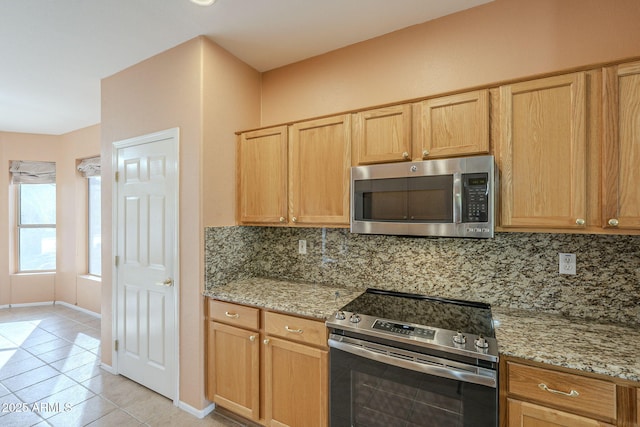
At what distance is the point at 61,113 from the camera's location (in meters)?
3.78

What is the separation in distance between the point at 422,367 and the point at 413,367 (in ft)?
0.14

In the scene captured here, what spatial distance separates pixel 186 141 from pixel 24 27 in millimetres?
1275

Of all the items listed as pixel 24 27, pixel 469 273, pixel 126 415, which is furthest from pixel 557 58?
pixel 126 415

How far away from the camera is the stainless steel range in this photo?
51.4 inches

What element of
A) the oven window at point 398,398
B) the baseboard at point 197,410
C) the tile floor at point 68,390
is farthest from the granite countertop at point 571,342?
the baseboard at point 197,410

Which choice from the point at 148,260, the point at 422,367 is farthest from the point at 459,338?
the point at 148,260

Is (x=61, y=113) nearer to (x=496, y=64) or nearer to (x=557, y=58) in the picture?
(x=496, y=64)

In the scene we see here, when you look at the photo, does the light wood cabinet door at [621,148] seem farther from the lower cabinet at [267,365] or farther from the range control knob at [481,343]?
the lower cabinet at [267,365]

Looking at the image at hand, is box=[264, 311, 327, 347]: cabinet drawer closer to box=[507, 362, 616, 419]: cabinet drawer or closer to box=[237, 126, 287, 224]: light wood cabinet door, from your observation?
box=[237, 126, 287, 224]: light wood cabinet door

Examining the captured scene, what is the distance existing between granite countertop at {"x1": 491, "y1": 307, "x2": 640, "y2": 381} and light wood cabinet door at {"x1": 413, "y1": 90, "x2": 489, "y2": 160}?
0.93 m

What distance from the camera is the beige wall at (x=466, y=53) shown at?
1.62 metres

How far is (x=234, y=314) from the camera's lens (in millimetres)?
2045

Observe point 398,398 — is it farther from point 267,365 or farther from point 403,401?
point 267,365

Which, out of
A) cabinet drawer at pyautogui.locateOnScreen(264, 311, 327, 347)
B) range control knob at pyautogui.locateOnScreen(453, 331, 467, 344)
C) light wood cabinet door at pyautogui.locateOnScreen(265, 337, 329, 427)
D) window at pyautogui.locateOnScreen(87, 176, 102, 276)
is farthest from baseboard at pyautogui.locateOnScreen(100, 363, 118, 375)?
range control knob at pyautogui.locateOnScreen(453, 331, 467, 344)
